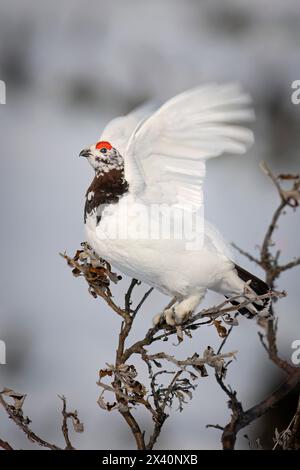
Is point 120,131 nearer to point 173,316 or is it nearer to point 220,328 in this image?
point 173,316

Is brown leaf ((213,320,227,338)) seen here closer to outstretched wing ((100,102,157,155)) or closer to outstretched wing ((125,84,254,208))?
outstretched wing ((125,84,254,208))

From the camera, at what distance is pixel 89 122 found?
17.7ft

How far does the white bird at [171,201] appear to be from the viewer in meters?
1.64

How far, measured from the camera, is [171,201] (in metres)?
1.74

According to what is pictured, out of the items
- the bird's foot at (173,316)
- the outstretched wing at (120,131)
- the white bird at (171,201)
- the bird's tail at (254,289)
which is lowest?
the bird's foot at (173,316)

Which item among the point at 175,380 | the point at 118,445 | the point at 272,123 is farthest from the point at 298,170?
the point at 175,380

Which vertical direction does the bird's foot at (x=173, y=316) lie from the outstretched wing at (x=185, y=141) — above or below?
below

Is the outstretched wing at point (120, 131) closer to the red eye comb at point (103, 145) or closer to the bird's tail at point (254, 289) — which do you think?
the red eye comb at point (103, 145)

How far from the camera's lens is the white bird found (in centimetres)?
164

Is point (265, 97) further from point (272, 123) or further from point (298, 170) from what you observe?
point (298, 170)

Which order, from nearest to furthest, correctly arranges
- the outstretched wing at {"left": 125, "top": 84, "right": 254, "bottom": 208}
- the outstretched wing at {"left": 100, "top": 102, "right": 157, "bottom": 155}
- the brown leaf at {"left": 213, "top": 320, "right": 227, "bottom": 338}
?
1. the brown leaf at {"left": 213, "top": 320, "right": 227, "bottom": 338}
2. the outstretched wing at {"left": 125, "top": 84, "right": 254, "bottom": 208}
3. the outstretched wing at {"left": 100, "top": 102, "right": 157, "bottom": 155}

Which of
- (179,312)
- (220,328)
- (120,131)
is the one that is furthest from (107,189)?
(220,328)

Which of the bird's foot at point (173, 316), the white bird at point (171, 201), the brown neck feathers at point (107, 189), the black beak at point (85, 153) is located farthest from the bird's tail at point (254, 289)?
the black beak at point (85, 153)

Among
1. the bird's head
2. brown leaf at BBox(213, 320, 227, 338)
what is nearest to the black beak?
the bird's head
